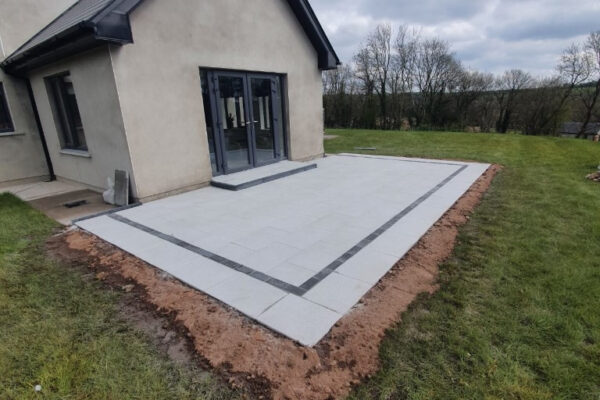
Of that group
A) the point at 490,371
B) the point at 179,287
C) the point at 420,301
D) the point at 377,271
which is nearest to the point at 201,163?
the point at 179,287

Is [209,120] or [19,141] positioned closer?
[209,120]

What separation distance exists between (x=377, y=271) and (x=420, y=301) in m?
0.54

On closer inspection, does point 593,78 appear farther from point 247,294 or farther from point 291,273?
point 247,294

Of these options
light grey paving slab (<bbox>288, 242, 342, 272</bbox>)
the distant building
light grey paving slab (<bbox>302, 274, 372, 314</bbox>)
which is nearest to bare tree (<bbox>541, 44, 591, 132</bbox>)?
the distant building

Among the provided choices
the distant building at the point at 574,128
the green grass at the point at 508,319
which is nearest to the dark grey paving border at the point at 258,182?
the green grass at the point at 508,319

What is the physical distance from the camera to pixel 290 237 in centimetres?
398

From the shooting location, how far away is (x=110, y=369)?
2.04 meters

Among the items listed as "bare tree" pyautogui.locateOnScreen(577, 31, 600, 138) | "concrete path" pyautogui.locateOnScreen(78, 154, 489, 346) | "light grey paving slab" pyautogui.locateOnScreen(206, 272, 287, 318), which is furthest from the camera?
"bare tree" pyautogui.locateOnScreen(577, 31, 600, 138)

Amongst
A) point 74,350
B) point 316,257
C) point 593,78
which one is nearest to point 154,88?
point 316,257

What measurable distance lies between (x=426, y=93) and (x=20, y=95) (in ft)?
89.6

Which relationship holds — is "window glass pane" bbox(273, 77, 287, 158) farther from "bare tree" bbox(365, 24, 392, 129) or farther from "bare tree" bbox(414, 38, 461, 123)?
"bare tree" bbox(414, 38, 461, 123)

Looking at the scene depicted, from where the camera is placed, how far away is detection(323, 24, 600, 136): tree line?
25.9 meters

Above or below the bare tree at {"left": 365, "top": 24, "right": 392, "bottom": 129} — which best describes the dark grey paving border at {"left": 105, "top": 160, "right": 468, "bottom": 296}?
below

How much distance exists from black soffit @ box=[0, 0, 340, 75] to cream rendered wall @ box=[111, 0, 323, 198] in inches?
12.0
